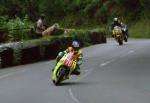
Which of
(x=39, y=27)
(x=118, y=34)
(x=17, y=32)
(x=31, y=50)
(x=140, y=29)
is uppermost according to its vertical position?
(x=39, y=27)

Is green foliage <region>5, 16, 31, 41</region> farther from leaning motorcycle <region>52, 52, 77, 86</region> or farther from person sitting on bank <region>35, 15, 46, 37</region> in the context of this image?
leaning motorcycle <region>52, 52, 77, 86</region>

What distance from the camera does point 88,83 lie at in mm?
20422

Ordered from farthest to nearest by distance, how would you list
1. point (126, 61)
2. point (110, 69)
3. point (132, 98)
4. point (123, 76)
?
point (126, 61) → point (110, 69) → point (123, 76) → point (132, 98)

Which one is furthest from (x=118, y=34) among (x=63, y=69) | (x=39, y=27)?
(x=63, y=69)

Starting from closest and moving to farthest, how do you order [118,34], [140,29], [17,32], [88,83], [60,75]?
[60,75] < [88,83] < [17,32] < [118,34] < [140,29]

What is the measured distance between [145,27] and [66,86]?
147 feet

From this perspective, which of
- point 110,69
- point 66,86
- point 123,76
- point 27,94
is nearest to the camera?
point 27,94

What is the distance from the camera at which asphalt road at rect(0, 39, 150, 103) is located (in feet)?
54.2

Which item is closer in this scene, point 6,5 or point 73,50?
point 73,50

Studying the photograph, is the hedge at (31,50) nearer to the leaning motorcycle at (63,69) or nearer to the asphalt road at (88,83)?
the asphalt road at (88,83)

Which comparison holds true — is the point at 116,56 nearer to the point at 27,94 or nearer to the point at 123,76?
the point at 123,76

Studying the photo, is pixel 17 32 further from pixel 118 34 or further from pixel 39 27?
pixel 118 34

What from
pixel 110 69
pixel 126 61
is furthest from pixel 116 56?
pixel 110 69

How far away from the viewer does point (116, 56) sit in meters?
31.6
